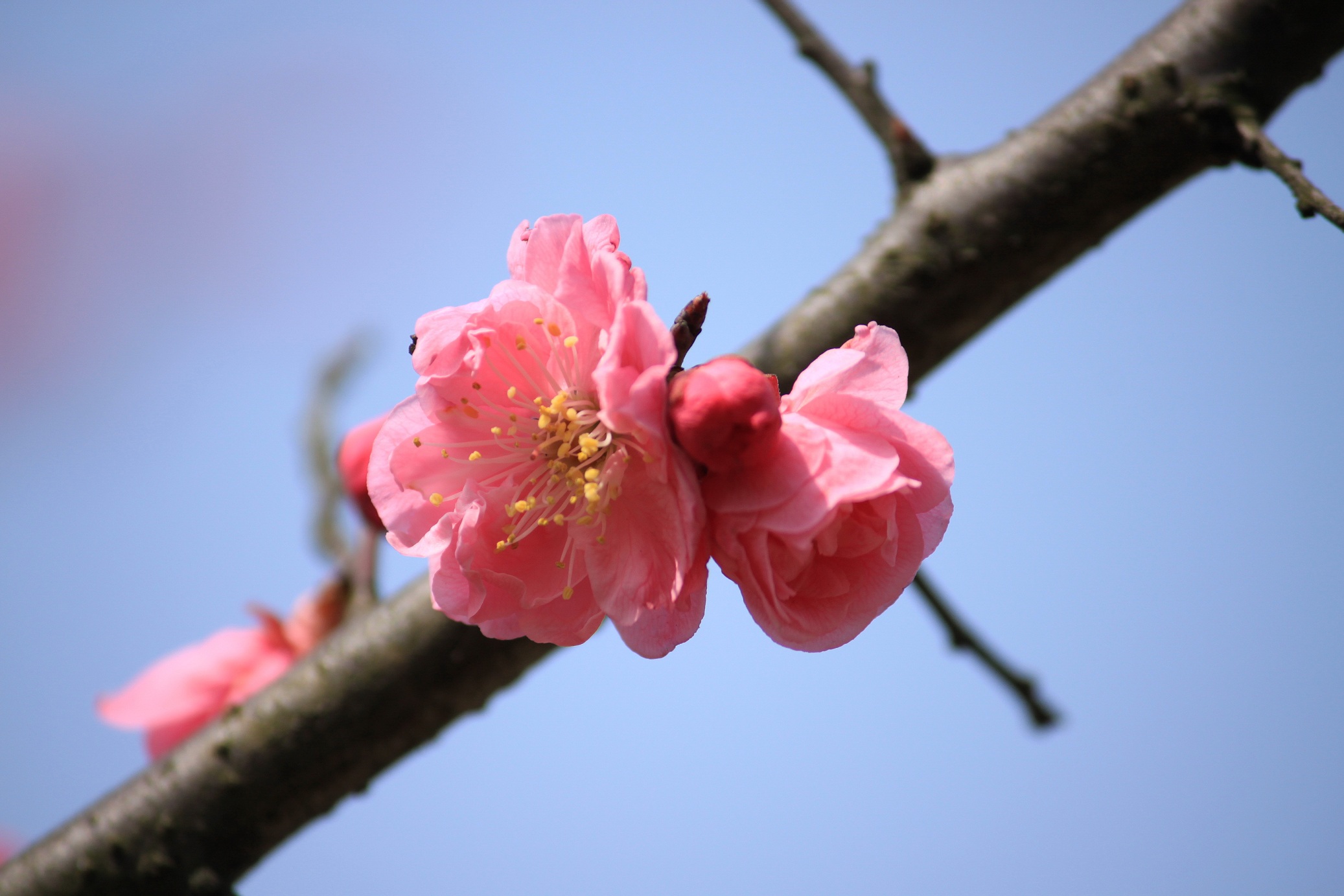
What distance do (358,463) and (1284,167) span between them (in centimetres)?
99

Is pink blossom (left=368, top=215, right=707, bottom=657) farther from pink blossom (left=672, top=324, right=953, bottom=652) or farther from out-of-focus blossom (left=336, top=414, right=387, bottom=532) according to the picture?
out-of-focus blossom (left=336, top=414, right=387, bottom=532)

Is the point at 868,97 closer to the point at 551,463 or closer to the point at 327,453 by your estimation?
the point at 551,463

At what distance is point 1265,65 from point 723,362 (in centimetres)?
84

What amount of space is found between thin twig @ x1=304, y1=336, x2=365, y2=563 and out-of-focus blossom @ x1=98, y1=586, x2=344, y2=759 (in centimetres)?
12

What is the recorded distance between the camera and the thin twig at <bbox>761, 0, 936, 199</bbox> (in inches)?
44.3

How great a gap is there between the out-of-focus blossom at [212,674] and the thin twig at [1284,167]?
134cm

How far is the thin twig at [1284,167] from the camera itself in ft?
2.19

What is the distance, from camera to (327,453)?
1.68 meters

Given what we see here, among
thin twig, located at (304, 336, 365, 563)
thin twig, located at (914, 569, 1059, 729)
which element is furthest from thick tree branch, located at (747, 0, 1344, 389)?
thin twig, located at (304, 336, 365, 563)

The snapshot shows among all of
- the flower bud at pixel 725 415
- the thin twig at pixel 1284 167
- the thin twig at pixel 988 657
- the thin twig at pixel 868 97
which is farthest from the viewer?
the thin twig at pixel 988 657

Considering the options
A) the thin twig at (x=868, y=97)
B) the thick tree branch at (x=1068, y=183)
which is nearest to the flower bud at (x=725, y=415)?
the thick tree branch at (x=1068, y=183)

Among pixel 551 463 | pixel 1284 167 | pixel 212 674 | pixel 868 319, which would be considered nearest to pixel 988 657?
pixel 868 319

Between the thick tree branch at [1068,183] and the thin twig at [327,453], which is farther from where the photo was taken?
the thin twig at [327,453]

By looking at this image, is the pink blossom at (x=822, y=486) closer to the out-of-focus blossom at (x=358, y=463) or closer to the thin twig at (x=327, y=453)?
the out-of-focus blossom at (x=358, y=463)
